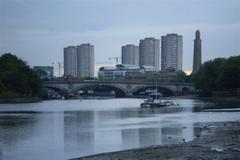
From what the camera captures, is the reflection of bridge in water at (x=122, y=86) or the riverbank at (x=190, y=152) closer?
the riverbank at (x=190, y=152)

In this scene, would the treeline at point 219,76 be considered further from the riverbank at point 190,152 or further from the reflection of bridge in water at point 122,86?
the riverbank at point 190,152

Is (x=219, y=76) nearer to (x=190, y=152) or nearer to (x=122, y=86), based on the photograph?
(x=122, y=86)

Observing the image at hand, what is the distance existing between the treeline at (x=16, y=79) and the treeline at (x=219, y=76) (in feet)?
145

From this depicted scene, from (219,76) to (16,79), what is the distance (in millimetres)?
48831

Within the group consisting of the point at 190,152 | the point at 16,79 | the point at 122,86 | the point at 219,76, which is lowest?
the point at 190,152

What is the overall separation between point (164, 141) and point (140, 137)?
372 centimetres

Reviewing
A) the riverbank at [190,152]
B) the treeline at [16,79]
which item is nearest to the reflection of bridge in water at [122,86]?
the treeline at [16,79]

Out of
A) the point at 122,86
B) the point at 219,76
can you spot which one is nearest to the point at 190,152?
the point at 219,76

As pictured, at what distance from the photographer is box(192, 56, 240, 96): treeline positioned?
130 metres

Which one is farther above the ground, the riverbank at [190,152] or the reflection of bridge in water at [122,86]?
the reflection of bridge in water at [122,86]

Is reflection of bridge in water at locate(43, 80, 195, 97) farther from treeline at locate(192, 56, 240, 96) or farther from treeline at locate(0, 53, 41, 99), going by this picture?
treeline at locate(0, 53, 41, 99)

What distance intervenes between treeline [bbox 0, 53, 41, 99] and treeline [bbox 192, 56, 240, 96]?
1738 inches

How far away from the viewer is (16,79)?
13088cm

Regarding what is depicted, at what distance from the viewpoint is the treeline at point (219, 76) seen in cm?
13025
